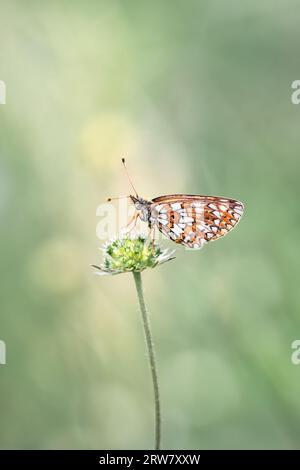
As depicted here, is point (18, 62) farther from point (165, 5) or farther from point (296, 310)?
point (296, 310)

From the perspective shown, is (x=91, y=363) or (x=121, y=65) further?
(x=121, y=65)

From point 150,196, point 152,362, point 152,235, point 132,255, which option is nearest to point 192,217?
point 152,235

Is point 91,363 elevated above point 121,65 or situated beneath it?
situated beneath

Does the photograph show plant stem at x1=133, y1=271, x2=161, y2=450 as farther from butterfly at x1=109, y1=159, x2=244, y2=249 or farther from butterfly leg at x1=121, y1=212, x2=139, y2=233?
butterfly at x1=109, y1=159, x2=244, y2=249

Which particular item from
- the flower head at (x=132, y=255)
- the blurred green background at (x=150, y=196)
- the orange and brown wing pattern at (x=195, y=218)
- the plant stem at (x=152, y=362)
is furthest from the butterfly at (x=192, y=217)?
the blurred green background at (x=150, y=196)

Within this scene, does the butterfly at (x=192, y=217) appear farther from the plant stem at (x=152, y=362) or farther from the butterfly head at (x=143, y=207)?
the plant stem at (x=152, y=362)

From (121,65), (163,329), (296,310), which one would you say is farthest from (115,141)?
(296,310)
